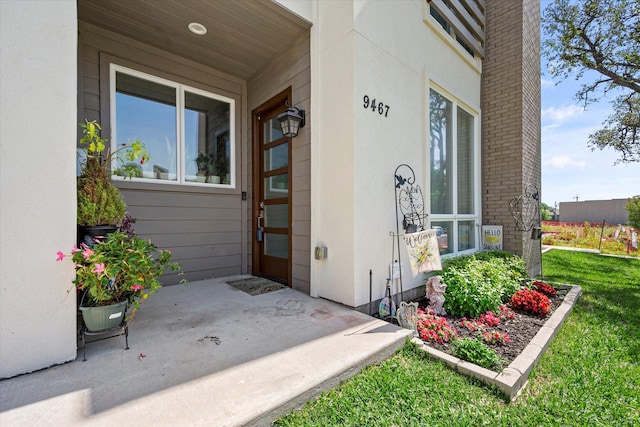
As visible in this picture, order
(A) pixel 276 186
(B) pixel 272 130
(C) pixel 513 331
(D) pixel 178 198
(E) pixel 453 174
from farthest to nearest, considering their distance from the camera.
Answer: (E) pixel 453 174, (B) pixel 272 130, (A) pixel 276 186, (D) pixel 178 198, (C) pixel 513 331

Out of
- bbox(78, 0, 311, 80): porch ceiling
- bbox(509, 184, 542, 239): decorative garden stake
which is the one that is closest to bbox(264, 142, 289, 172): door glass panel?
bbox(78, 0, 311, 80): porch ceiling

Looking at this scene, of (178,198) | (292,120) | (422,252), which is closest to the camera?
(422,252)

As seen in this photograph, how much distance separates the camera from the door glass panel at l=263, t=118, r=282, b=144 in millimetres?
4141

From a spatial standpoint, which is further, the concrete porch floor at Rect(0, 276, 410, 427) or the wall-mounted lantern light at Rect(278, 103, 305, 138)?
the wall-mounted lantern light at Rect(278, 103, 305, 138)

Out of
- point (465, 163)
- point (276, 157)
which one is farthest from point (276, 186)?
point (465, 163)

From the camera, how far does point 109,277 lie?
6.05ft

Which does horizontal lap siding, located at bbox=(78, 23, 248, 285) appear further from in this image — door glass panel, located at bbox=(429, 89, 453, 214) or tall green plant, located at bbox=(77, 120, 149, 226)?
door glass panel, located at bbox=(429, 89, 453, 214)

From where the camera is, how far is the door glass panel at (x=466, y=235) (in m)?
4.96

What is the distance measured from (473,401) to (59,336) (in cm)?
269

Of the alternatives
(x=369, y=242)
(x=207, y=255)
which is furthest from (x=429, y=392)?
(x=207, y=255)

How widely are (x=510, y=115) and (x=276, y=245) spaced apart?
15.9 ft

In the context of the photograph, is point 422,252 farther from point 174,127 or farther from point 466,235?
point 174,127

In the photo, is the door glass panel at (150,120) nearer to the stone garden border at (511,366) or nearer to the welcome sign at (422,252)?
the welcome sign at (422,252)

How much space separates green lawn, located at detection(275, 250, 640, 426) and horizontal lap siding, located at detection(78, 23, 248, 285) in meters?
2.94
